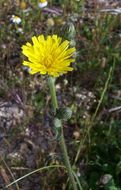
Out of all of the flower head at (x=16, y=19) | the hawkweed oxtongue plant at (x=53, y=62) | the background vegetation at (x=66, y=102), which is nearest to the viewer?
the hawkweed oxtongue plant at (x=53, y=62)

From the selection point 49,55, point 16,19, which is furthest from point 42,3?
point 49,55

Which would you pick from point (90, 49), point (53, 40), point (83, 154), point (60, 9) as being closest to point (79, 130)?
point (83, 154)

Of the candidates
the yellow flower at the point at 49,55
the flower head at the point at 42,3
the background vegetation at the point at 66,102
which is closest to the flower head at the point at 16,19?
the background vegetation at the point at 66,102

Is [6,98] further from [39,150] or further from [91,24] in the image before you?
[91,24]

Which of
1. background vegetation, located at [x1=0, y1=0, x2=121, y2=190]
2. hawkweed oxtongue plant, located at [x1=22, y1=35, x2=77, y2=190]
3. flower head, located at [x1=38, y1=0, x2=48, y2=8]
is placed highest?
flower head, located at [x1=38, y1=0, x2=48, y2=8]

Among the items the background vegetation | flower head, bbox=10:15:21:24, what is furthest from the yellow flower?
flower head, bbox=10:15:21:24

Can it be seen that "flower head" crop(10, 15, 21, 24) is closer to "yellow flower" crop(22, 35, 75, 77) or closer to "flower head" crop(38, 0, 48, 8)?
"flower head" crop(38, 0, 48, 8)

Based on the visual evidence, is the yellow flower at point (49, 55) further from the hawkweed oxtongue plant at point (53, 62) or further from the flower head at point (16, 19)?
the flower head at point (16, 19)
